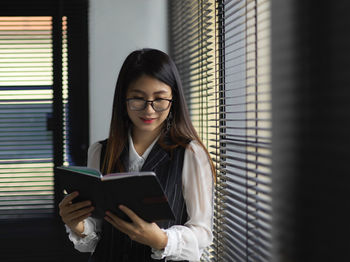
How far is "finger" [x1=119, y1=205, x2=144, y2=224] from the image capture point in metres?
1.12

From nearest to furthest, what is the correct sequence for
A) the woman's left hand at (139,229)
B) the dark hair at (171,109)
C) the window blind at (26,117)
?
the woman's left hand at (139,229) < the dark hair at (171,109) < the window blind at (26,117)

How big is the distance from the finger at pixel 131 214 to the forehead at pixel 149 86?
1.38 feet

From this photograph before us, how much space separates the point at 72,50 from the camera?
251 cm

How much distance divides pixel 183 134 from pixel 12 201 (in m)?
1.58

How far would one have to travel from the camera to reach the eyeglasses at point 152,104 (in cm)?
136

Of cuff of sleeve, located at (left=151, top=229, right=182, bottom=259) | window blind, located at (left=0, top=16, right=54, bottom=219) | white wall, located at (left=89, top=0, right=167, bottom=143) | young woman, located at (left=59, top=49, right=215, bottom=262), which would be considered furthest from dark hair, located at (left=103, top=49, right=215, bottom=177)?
window blind, located at (left=0, top=16, right=54, bottom=219)

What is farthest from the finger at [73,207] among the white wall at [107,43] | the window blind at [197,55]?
the white wall at [107,43]

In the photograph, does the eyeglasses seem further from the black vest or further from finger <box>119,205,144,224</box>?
finger <box>119,205,144,224</box>

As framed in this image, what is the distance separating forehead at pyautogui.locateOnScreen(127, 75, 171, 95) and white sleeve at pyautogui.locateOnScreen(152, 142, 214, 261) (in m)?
0.21

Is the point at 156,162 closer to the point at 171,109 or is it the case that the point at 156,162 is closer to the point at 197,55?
the point at 171,109

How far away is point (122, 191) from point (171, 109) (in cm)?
47

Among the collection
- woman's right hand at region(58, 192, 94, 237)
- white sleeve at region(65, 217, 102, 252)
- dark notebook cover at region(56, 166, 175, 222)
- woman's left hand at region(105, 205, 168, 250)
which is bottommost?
→ white sleeve at region(65, 217, 102, 252)

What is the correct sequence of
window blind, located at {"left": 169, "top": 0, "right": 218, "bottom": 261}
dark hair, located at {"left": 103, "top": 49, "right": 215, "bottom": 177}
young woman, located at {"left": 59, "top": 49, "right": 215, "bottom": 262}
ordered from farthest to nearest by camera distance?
1. window blind, located at {"left": 169, "top": 0, "right": 218, "bottom": 261}
2. dark hair, located at {"left": 103, "top": 49, "right": 215, "bottom": 177}
3. young woman, located at {"left": 59, "top": 49, "right": 215, "bottom": 262}

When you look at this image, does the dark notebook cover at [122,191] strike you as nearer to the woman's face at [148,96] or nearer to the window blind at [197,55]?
the woman's face at [148,96]
